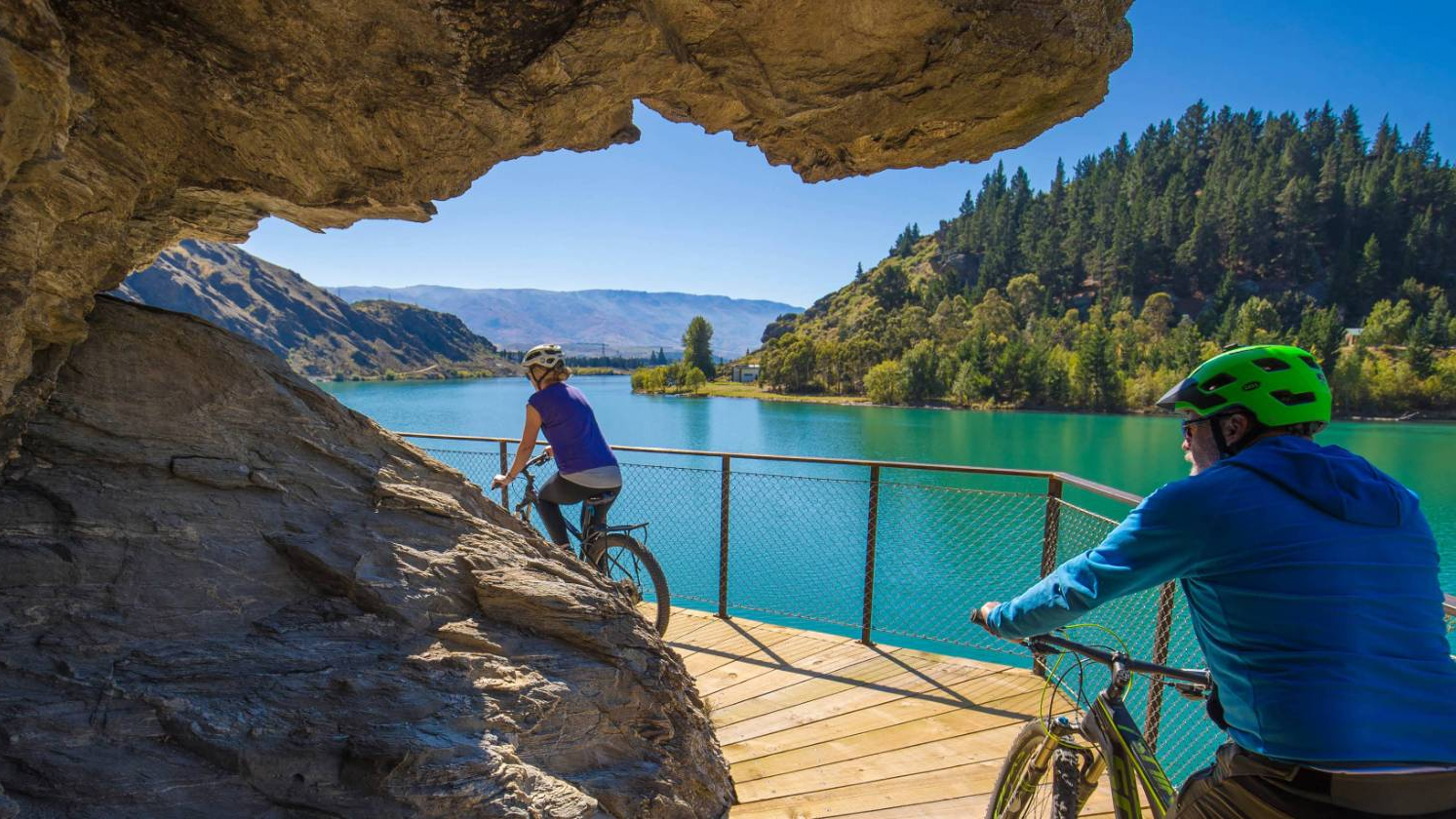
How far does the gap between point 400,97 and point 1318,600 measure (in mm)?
2699

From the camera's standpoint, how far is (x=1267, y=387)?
1.37 meters

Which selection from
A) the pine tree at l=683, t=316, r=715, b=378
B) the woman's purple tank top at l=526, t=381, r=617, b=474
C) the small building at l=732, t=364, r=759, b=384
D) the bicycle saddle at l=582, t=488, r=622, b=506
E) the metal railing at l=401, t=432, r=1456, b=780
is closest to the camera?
the woman's purple tank top at l=526, t=381, r=617, b=474

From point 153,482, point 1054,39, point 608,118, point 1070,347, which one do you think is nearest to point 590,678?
point 153,482

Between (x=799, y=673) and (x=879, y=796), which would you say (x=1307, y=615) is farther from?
(x=799, y=673)

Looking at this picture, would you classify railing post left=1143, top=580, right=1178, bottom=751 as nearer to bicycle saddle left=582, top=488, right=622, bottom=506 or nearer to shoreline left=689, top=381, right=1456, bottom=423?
bicycle saddle left=582, top=488, right=622, bottom=506

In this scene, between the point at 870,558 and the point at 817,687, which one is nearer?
the point at 817,687

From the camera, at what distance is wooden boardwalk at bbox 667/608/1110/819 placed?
288 centimetres

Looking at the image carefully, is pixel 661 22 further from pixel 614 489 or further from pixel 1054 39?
pixel 614 489

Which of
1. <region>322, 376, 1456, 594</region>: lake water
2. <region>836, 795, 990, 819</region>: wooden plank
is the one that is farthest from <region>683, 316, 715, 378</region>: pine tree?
<region>836, 795, 990, 819</region>: wooden plank

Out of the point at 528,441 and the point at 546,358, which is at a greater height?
the point at 546,358

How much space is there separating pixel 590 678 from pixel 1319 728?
1.85 meters

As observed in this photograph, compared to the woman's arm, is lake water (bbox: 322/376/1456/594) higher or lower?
lower

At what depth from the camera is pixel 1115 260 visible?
9131 centimetres

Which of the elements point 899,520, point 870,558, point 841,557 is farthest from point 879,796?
point 899,520
